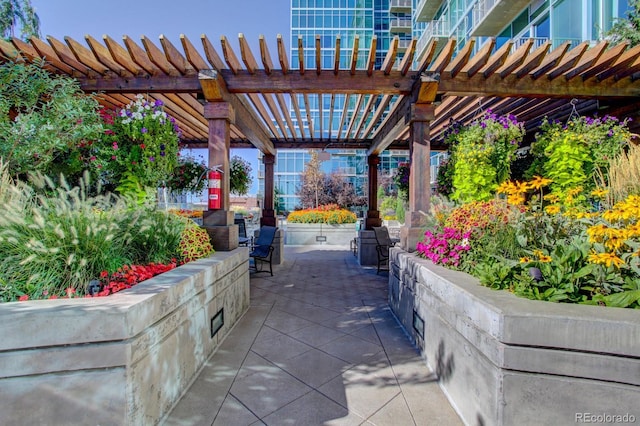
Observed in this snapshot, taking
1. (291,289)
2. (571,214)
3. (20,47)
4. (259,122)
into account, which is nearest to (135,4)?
(259,122)

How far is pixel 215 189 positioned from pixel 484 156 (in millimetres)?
3505

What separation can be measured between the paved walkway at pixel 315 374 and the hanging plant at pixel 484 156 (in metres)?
1.98

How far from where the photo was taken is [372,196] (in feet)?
26.8

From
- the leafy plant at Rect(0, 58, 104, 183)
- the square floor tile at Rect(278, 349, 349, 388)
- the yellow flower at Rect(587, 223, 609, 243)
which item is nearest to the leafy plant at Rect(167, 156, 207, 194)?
the leafy plant at Rect(0, 58, 104, 183)

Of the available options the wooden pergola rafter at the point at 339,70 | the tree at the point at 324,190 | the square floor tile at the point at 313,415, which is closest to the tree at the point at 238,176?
the wooden pergola rafter at the point at 339,70

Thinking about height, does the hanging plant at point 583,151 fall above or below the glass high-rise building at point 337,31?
below

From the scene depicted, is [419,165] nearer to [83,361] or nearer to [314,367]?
[314,367]

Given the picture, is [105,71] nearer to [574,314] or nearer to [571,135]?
[574,314]

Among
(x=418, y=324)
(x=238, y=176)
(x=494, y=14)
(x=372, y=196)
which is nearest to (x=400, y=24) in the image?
(x=494, y=14)

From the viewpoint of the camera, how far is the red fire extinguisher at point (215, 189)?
4.08 meters

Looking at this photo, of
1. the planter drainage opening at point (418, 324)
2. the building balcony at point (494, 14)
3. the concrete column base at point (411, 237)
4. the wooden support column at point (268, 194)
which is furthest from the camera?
the building balcony at point (494, 14)

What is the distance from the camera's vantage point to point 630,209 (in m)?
1.90

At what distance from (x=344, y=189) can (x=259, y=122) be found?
15.1m

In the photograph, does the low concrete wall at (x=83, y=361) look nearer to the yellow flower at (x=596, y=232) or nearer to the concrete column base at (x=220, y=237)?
the concrete column base at (x=220, y=237)
